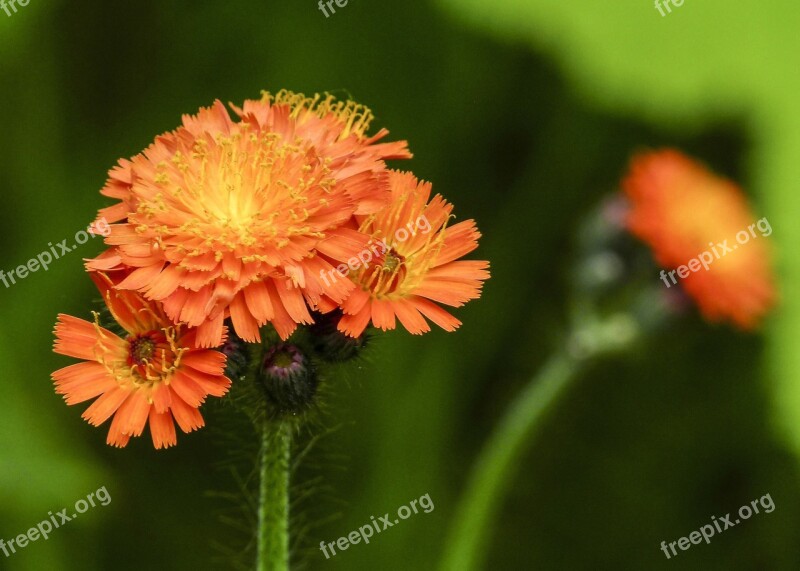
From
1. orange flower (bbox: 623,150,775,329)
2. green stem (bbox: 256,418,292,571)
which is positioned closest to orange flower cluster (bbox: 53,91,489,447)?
green stem (bbox: 256,418,292,571)

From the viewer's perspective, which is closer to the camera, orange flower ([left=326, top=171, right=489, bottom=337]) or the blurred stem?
orange flower ([left=326, top=171, right=489, bottom=337])

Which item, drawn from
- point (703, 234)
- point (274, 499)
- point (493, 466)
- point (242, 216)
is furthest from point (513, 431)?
point (242, 216)

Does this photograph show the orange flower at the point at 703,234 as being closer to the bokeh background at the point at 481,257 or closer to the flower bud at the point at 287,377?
the bokeh background at the point at 481,257

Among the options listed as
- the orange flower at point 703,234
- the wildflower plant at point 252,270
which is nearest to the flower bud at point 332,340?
the wildflower plant at point 252,270

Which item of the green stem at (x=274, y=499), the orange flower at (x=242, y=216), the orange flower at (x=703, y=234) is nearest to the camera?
the orange flower at (x=242, y=216)

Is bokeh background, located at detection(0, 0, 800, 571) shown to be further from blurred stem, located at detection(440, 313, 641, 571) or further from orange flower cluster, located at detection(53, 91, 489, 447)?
orange flower cluster, located at detection(53, 91, 489, 447)

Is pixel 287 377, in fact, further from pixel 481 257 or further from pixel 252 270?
pixel 481 257
